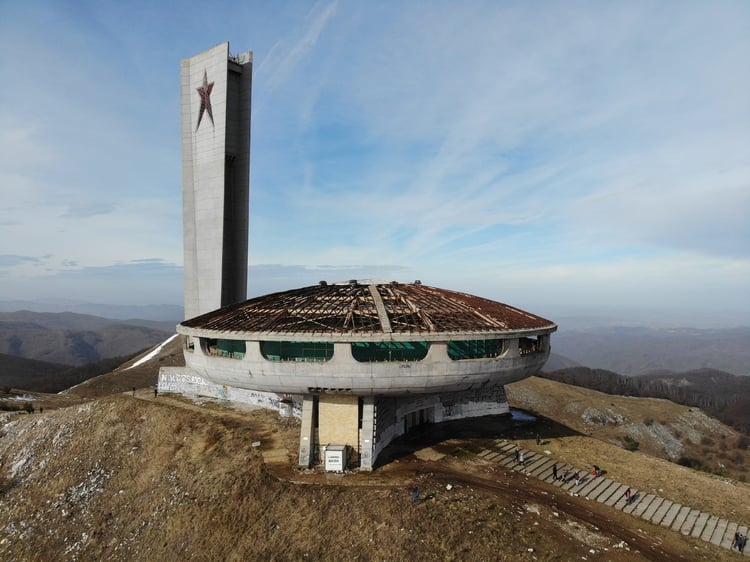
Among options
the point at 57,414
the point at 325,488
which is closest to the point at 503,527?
the point at 325,488

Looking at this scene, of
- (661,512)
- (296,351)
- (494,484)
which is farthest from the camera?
(296,351)

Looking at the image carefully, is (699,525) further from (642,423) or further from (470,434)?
(642,423)

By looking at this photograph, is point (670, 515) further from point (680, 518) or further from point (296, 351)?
point (296, 351)

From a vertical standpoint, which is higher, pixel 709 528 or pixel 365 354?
pixel 365 354

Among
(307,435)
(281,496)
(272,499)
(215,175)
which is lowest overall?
(272,499)

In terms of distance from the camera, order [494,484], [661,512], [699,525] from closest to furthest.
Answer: [699,525] < [661,512] < [494,484]

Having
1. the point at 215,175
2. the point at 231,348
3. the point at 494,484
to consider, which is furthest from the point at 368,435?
the point at 215,175

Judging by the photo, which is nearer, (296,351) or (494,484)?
(494,484)

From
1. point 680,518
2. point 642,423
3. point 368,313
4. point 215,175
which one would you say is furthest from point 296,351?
point 642,423
